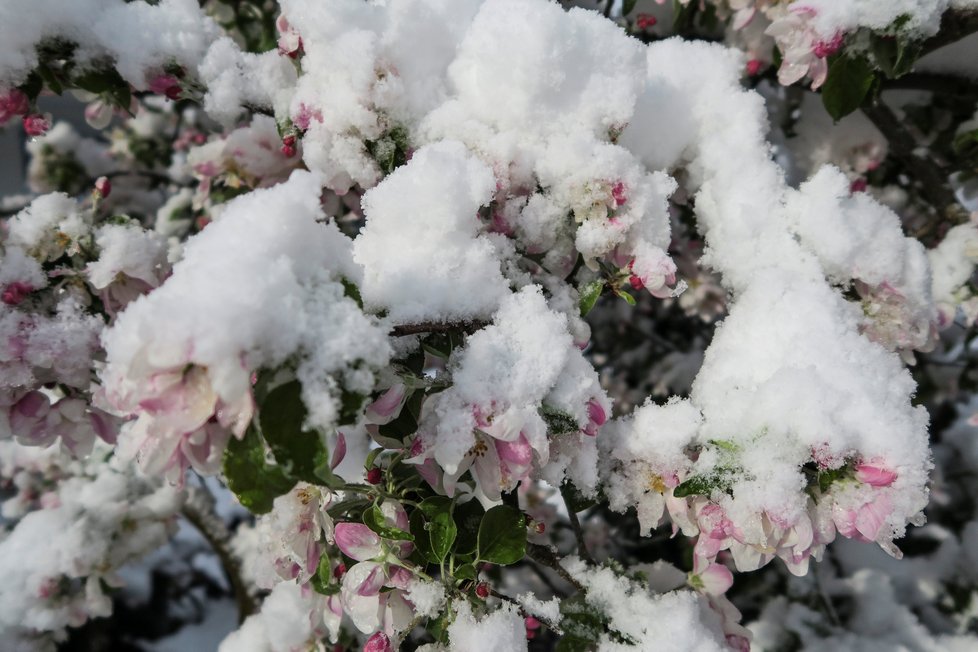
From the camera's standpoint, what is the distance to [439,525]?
0.73m

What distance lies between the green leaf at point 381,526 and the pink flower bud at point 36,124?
82cm

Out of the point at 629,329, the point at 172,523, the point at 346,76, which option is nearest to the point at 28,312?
the point at 346,76

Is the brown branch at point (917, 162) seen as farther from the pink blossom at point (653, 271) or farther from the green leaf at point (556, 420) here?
the green leaf at point (556, 420)

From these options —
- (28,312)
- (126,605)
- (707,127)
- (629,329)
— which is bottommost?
(126,605)

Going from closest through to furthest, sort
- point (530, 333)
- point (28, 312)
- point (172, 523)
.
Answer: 1. point (530, 333)
2. point (28, 312)
3. point (172, 523)

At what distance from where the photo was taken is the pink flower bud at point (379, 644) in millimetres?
784

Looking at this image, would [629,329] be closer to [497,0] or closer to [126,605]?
[497,0]

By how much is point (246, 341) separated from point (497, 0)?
0.70 metres

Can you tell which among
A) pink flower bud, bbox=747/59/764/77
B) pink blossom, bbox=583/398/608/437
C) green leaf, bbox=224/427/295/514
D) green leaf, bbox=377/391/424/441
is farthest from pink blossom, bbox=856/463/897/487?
pink flower bud, bbox=747/59/764/77

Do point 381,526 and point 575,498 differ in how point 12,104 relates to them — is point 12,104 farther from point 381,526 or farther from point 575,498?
point 575,498

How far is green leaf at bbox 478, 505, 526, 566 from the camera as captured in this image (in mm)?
747

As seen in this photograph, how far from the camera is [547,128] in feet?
2.99

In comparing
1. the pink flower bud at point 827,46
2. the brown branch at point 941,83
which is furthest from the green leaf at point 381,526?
the brown branch at point 941,83

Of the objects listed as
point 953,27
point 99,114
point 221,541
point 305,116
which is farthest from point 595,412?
point 221,541
